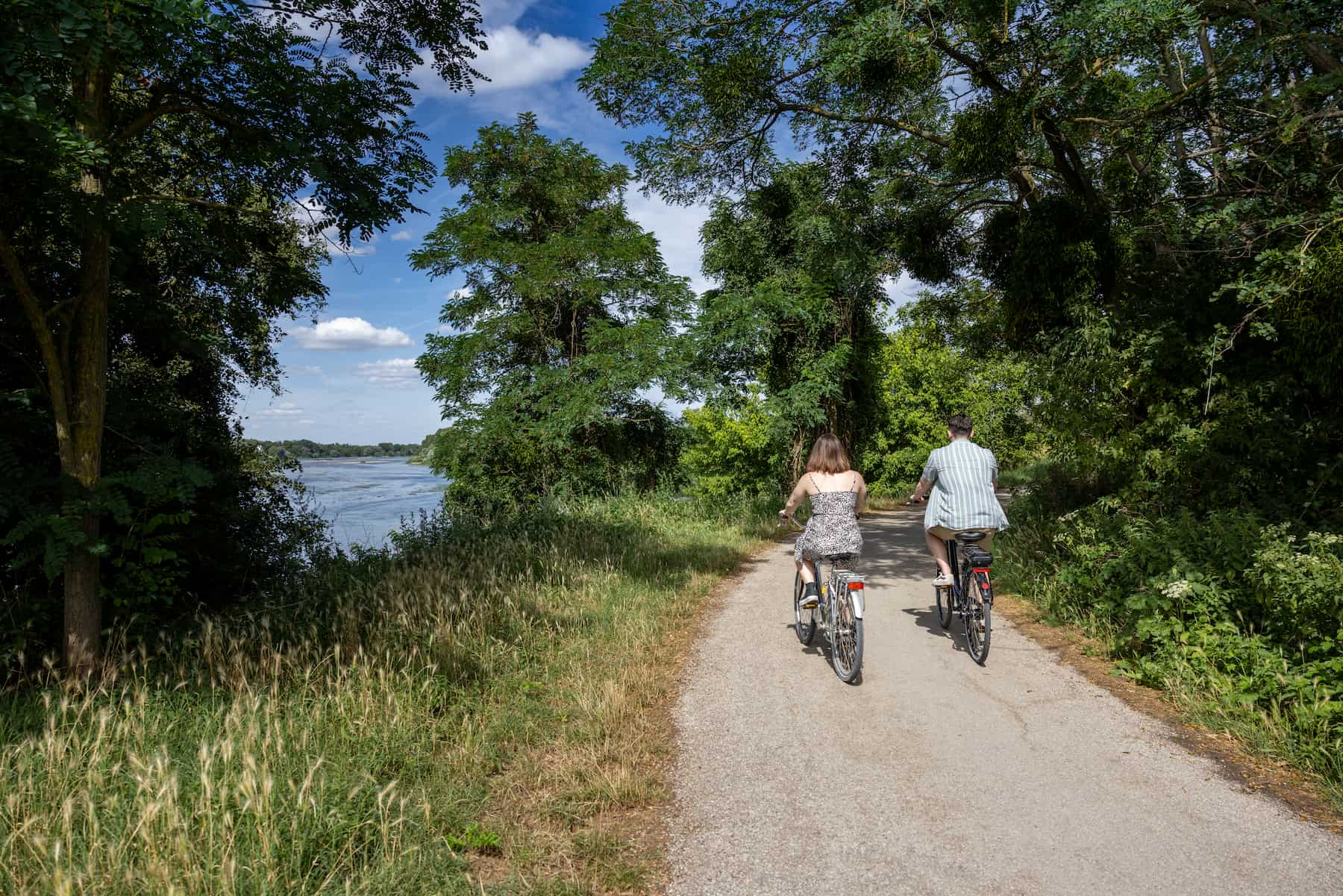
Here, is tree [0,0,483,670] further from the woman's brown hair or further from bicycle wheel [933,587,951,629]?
bicycle wheel [933,587,951,629]

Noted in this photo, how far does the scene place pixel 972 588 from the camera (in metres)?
5.55

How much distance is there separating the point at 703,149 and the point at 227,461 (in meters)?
8.03

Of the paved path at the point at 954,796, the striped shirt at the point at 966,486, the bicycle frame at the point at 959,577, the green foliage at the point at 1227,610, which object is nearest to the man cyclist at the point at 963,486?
the striped shirt at the point at 966,486

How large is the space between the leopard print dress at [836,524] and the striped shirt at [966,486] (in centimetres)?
87

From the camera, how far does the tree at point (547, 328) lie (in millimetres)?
14586

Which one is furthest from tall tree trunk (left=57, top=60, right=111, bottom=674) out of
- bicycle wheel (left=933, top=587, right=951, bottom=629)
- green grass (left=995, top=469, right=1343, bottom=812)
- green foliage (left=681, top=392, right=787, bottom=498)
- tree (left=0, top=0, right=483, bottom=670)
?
green foliage (left=681, top=392, right=787, bottom=498)

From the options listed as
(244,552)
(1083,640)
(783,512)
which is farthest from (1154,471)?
(244,552)

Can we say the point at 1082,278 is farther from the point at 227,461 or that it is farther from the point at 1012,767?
the point at 227,461

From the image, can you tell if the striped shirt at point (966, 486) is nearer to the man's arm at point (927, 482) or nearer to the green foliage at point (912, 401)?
the man's arm at point (927, 482)

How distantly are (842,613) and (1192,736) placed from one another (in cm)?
224

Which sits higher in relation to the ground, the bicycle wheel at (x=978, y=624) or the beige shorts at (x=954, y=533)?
the beige shorts at (x=954, y=533)

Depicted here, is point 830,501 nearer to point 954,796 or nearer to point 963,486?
point 963,486

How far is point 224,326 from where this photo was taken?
8.95 meters

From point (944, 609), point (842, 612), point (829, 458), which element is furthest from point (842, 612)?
point (944, 609)
